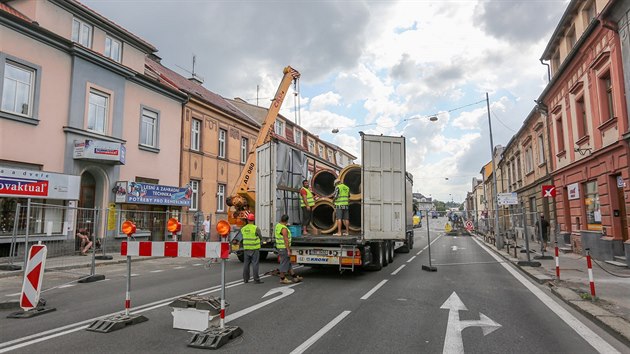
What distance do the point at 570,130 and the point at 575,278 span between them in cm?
987

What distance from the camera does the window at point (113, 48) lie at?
17.7 metres

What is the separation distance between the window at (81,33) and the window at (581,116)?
66.3 ft

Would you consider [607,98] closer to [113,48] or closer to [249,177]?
[249,177]

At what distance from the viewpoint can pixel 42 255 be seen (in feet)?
21.9

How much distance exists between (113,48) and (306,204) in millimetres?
12423

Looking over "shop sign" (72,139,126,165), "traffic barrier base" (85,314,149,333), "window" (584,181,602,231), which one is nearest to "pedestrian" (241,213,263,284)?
"traffic barrier base" (85,314,149,333)

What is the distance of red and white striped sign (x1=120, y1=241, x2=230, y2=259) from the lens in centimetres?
535

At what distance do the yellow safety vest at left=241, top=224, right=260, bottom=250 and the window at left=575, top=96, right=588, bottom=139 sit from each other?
14.2m

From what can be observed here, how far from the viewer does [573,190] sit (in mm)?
17172

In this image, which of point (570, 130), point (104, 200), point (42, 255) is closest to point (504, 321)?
Result: point (42, 255)

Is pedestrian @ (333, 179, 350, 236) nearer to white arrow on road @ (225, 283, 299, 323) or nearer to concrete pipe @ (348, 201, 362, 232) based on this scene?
concrete pipe @ (348, 201, 362, 232)

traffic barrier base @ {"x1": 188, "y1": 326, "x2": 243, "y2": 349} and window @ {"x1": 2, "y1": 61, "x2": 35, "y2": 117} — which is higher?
window @ {"x1": 2, "y1": 61, "x2": 35, "y2": 117}

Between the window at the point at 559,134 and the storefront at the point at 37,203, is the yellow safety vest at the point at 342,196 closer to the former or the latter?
the storefront at the point at 37,203

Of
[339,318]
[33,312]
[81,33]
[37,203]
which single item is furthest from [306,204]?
[81,33]
